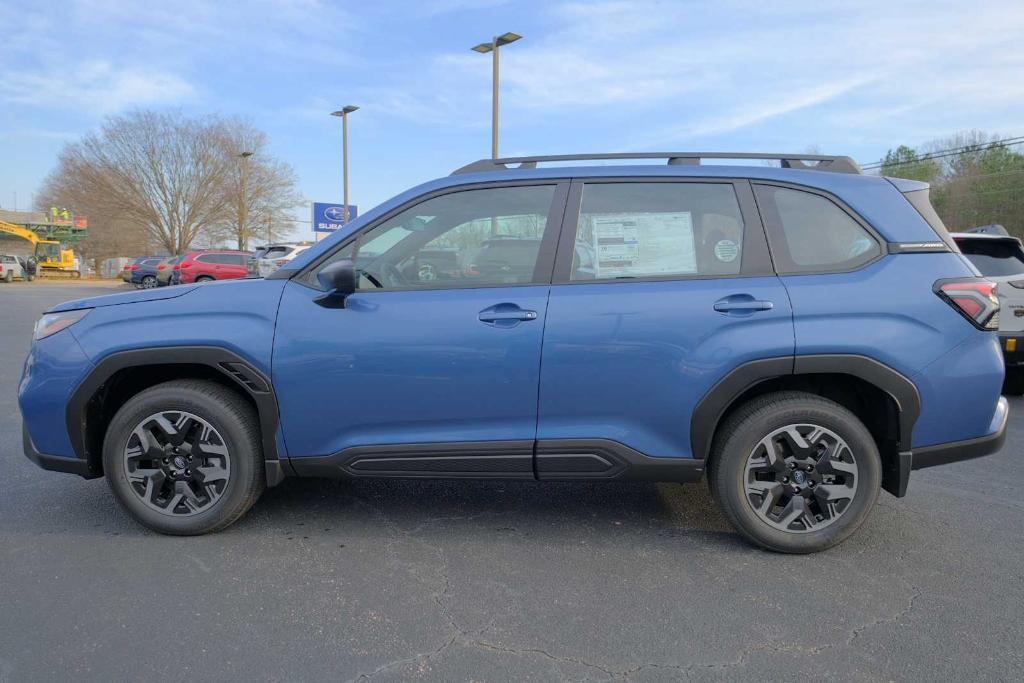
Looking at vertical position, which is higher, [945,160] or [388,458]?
[945,160]

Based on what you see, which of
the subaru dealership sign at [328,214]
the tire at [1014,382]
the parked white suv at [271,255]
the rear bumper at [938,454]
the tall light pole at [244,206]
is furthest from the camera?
the tall light pole at [244,206]

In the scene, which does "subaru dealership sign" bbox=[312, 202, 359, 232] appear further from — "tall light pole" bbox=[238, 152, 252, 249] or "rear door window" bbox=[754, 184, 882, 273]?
"rear door window" bbox=[754, 184, 882, 273]

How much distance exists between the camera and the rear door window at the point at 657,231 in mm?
3355

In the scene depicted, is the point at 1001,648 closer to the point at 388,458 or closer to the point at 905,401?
the point at 905,401

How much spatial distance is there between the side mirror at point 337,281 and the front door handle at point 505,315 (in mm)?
605

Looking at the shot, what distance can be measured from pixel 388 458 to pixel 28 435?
1837 mm

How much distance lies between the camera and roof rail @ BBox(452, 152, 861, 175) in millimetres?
3594

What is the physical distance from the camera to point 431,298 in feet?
10.9

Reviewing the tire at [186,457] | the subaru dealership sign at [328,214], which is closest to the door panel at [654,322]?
the tire at [186,457]

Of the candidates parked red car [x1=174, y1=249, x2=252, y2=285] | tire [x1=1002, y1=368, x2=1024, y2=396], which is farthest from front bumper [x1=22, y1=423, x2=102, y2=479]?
parked red car [x1=174, y1=249, x2=252, y2=285]

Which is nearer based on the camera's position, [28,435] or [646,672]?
[646,672]

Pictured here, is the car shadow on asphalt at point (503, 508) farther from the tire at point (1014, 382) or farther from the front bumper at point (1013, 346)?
the tire at point (1014, 382)

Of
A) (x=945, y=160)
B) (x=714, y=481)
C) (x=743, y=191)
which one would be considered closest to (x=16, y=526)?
(x=714, y=481)

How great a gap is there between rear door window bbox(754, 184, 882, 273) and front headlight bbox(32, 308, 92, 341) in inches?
131
